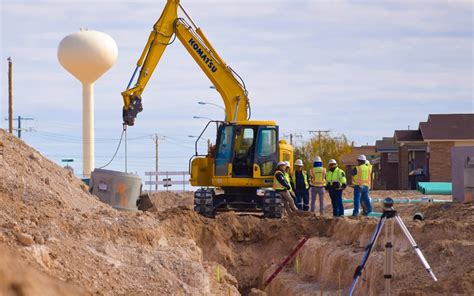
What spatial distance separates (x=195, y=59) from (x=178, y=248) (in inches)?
540

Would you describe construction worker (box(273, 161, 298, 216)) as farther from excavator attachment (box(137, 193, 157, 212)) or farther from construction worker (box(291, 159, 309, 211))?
excavator attachment (box(137, 193, 157, 212))

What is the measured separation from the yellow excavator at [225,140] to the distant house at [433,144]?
30.0 meters

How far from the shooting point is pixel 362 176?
28562mm

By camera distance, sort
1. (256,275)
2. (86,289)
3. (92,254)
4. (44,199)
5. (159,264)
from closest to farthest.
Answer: (86,289), (92,254), (159,264), (44,199), (256,275)

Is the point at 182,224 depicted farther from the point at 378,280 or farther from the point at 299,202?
the point at 378,280

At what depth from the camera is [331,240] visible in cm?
2564

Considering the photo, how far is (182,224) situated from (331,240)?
3749 millimetres

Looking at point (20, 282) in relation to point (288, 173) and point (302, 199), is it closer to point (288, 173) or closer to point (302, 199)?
point (288, 173)

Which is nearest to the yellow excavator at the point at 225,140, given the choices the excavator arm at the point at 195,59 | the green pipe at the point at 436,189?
the excavator arm at the point at 195,59

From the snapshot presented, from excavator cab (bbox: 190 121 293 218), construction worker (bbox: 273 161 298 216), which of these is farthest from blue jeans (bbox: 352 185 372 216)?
excavator cab (bbox: 190 121 293 218)

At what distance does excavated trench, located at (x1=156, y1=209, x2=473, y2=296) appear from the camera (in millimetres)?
18641

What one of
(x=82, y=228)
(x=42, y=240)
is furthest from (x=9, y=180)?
(x=42, y=240)

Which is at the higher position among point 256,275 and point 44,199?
point 44,199

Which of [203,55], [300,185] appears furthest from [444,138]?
[300,185]
